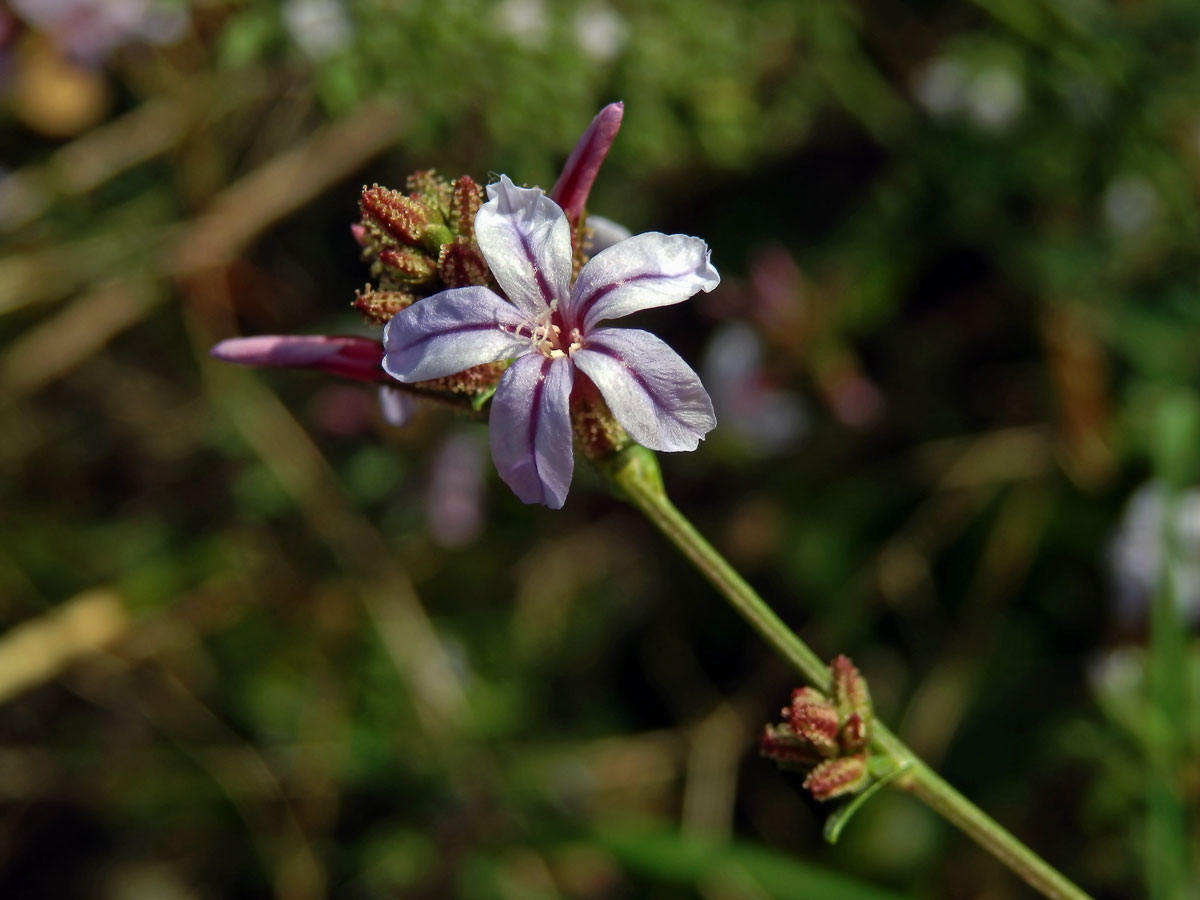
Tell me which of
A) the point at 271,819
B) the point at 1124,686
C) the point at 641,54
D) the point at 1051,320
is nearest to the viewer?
the point at 1124,686

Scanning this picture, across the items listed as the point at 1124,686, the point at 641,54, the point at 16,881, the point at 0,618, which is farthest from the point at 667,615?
the point at 16,881

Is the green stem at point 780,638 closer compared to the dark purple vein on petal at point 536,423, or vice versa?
the dark purple vein on petal at point 536,423

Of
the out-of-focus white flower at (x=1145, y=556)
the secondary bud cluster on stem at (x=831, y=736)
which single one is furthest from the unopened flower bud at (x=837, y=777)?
the out-of-focus white flower at (x=1145, y=556)

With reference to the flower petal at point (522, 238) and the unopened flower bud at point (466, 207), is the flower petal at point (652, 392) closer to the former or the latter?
the flower petal at point (522, 238)

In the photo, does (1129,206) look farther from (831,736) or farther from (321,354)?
(321,354)

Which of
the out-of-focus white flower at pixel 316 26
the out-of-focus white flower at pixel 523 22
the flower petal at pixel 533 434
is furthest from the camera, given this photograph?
the out-of-focus white flower at pixel 523 22

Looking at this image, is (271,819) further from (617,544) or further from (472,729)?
(617,544)

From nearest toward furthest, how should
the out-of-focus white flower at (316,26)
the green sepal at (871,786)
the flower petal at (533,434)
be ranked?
the flower petal at (533,434) < the green sepal at (871,786) < the out-of-focus white flower at (316,26)

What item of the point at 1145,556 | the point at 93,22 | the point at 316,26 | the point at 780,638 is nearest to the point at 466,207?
the point at 780,638
